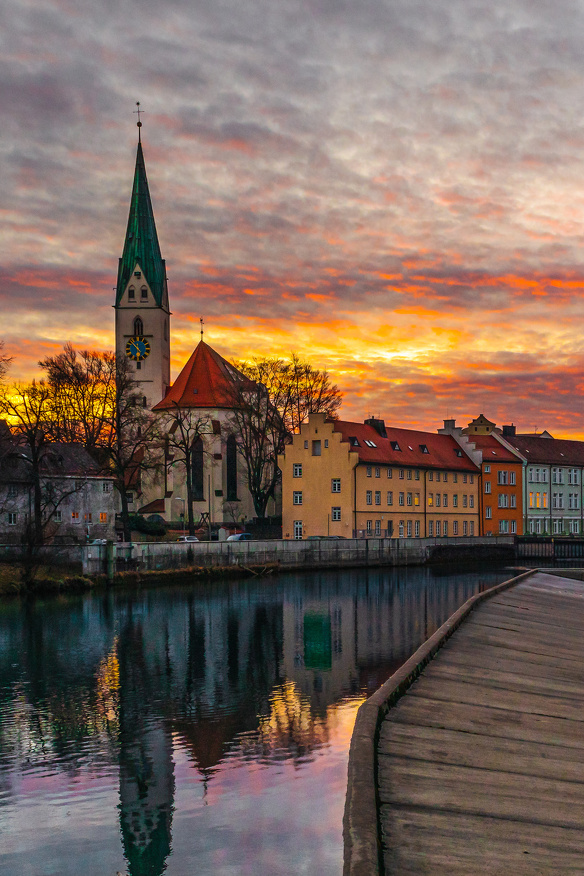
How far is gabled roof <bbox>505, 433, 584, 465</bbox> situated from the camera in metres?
96.8

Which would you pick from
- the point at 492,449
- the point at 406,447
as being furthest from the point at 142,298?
the point at 492,449

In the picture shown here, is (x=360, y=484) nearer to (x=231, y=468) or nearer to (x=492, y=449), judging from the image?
(x=231, y=468)

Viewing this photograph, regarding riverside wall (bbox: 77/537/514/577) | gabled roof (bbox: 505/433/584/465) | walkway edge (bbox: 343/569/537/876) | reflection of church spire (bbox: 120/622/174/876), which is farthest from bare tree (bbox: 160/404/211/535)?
walkway edge (bbox: 343/569/537/876)

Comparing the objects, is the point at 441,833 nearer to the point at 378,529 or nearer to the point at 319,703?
the point at 319,703

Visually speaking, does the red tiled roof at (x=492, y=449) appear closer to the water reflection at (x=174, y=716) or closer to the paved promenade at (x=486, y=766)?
the water reflection at (x=174, y=716)

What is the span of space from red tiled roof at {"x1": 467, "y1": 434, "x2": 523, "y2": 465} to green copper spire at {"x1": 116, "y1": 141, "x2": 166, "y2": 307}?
34.9 meters

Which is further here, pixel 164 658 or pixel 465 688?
pixel 164 658

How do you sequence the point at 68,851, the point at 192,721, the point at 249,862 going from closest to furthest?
1. the point at 249,862
2. the point at 68,851
3. the point at 192,721

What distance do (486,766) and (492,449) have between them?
86549 millimetres

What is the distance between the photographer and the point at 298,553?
67750 mm

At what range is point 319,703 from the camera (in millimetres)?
21547

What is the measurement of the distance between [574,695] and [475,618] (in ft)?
26.2

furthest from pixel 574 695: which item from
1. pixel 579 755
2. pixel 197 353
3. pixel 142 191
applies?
pixel 142 191

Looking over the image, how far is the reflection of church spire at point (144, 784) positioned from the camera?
1227 centimetres
